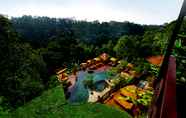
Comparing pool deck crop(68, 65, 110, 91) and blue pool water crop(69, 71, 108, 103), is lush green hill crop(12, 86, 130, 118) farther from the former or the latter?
pool deck crop(68, 65, 110, 91)

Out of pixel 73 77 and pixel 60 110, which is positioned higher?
pixel 73 77

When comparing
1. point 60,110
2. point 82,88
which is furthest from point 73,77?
point 60,110

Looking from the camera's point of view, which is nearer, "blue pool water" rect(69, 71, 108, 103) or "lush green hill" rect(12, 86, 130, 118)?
"lush green hill" rect(12, 86, 130, 118)

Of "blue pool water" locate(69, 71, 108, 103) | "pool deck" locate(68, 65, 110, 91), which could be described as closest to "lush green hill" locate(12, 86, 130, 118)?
"blue pool water" locate(69, 71, 108, 103)

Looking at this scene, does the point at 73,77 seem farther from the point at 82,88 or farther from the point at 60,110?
the point at 60,110

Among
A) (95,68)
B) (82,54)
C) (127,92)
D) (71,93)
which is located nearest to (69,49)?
(82,54)

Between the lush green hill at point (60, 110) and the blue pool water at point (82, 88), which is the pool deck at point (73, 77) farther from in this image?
the lush green hill at point (60, 110)

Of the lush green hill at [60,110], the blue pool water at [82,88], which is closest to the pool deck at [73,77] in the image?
the blue pool water at [82,88]
